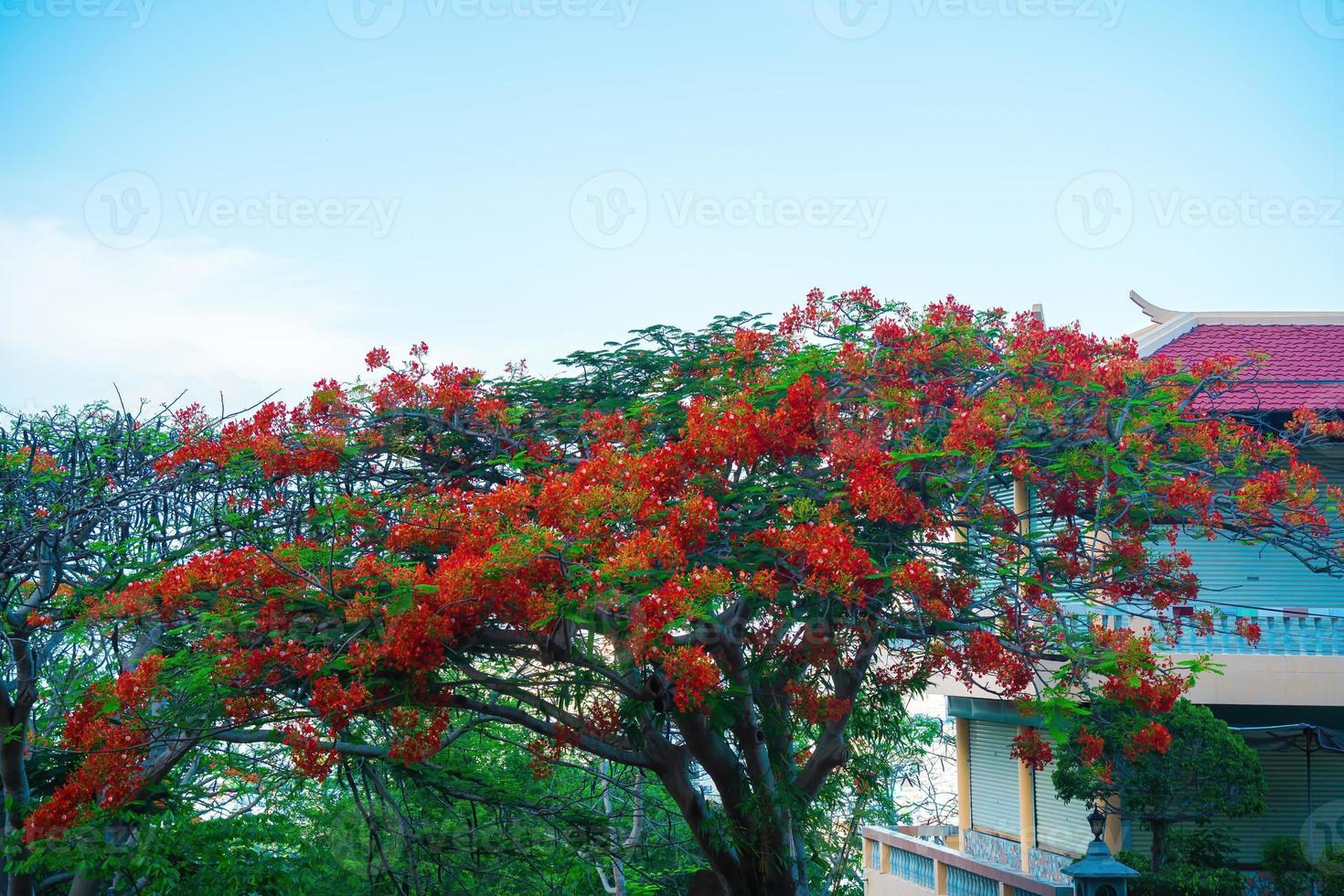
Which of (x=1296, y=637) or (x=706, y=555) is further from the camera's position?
(x=1296, y=637)

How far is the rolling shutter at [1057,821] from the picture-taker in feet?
48.0

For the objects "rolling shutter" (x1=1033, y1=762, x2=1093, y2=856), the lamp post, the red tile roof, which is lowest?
"rolling shutter" (x1=1033, y1=762, x2=1093, y2=856)

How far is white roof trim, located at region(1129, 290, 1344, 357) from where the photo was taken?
15102mm

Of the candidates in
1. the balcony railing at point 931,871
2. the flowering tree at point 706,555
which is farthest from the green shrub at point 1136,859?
the flowering tree at point 706,555

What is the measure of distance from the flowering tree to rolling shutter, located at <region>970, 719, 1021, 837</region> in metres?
6.94

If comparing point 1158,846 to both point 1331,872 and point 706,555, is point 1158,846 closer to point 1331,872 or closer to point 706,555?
point 1331,872

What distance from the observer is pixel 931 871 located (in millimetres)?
15359

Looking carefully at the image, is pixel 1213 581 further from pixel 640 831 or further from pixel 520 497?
pixel 520 497

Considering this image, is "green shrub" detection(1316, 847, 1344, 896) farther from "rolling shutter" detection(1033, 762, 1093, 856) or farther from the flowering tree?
the flowering tree

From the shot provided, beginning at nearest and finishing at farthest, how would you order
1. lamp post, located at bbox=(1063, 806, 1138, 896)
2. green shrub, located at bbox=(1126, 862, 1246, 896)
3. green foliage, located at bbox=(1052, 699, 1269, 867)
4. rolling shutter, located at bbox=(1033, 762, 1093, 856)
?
lamp post, located at bbox=(1063, 806, 1138, 896), green foliage, located at bbox=(1052, 699, 1269, 867), green shrub, located at bbox=(1126, 862, 1246, 896), rolling shutter, located at bbox=(1033, 762, 1093, 856)

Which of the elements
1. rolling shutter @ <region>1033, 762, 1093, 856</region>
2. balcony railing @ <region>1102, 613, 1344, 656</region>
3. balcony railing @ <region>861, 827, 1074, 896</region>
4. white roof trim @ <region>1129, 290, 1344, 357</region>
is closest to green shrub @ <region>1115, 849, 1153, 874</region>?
balcony railing @ <region>861, 827, 1074, 896</region>

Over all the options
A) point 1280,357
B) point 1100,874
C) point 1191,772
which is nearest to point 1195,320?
point 1280,357

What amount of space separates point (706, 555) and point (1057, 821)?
9.31 m

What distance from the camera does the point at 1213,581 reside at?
44.5ft
